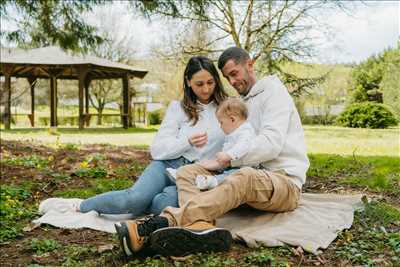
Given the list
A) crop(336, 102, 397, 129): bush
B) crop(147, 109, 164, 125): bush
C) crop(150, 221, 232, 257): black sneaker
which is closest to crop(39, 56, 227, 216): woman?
crop(150, 221, 232, 257): black sneaker

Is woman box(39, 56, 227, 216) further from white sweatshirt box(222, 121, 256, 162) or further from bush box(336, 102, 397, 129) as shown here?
bush box(336, 102, 397, 129)

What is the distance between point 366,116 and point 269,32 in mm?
8312

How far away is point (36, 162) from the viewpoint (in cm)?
630

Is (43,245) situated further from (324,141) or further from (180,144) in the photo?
(324,141)

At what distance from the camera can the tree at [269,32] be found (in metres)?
11.5

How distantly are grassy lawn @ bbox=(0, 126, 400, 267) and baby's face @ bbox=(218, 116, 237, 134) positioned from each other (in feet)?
2.64

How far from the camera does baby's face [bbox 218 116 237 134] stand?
323 cm

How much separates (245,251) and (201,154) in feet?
3.18

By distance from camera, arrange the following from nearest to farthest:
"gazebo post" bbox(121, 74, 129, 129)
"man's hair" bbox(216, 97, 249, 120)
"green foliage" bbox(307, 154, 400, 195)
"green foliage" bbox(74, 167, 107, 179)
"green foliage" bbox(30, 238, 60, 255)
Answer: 1. "green foliage" bbox(30, 238, 60, 255)
2. "man's hair" bbox(216, 97, 249, 120)
3. "green foliage" bbox(307, 154, 400, 195)
4. "green foliage" bbox(74, 167, 107, 179)
5. "gazebo post" bbox(121, 74, 129, 129)

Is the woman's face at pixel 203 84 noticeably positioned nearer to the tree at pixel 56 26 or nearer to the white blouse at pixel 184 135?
the white blouse at pixel 184 135

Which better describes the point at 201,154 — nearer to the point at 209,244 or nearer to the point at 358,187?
the point at 209,244

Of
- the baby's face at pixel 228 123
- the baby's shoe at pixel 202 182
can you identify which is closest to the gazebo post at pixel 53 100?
the baby's face at pixel 228 123

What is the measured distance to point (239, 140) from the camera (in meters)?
3.12

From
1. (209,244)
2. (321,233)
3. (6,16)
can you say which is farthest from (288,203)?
(6,16)
